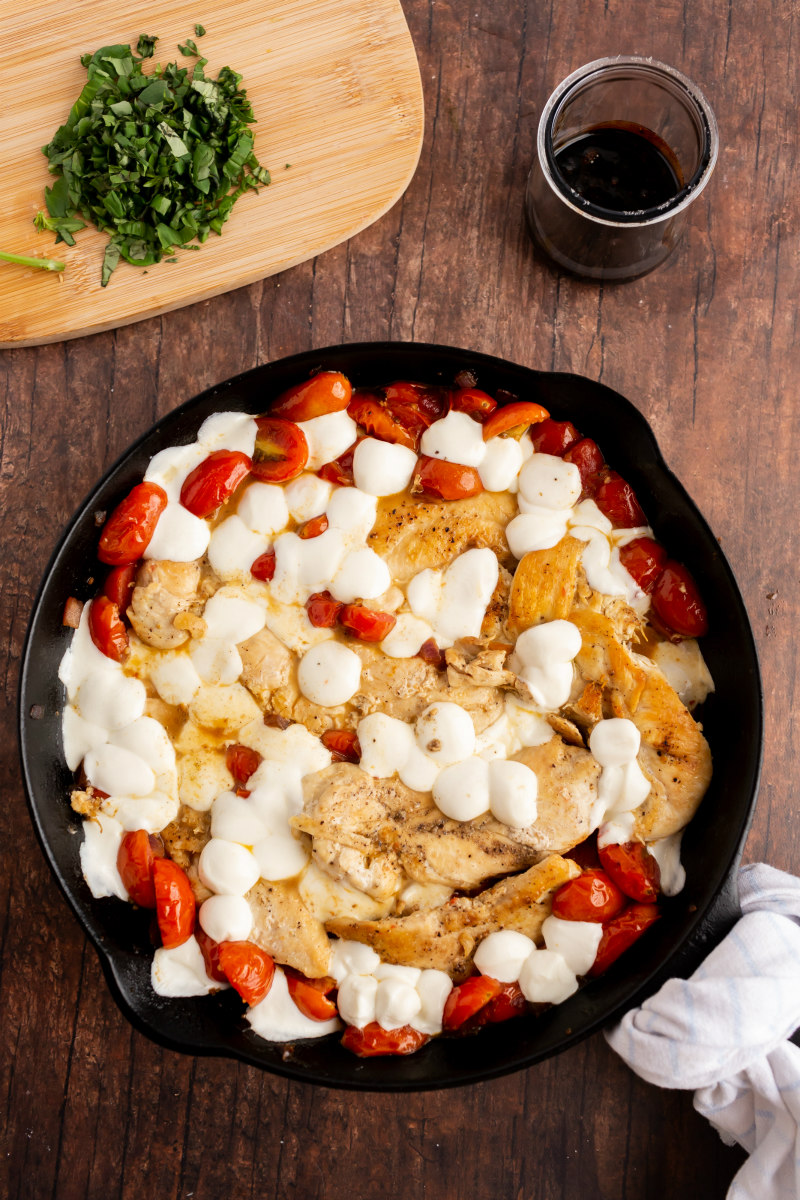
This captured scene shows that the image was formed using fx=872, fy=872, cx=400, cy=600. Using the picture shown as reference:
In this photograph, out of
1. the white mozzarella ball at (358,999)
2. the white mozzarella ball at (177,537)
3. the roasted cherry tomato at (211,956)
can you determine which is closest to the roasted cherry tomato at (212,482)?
the white mozzarella ball at (177,537)

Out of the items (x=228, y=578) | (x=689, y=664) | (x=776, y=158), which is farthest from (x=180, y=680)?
(x=776, y=158)

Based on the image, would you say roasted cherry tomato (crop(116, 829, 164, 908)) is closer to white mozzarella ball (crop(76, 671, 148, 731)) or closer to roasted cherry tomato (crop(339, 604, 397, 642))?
white mozzarella ball (crop(76, 671, 148, 731))

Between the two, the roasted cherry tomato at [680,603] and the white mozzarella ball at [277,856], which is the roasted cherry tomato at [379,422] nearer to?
the roasted cherry tomato at [680,603]

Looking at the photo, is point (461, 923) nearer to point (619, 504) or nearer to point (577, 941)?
point (577, 941)

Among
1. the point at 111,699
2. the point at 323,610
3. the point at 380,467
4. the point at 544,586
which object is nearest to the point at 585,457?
the point at 544,586

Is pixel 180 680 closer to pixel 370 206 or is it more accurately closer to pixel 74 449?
pixel 74 449

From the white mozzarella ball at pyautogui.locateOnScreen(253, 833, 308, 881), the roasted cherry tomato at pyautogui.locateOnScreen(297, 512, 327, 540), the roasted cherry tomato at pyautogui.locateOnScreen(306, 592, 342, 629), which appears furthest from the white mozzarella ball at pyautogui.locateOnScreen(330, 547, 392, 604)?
the white mozzarella ball at pyautogui.locateOnScreen(253, 833, 308, 881)
